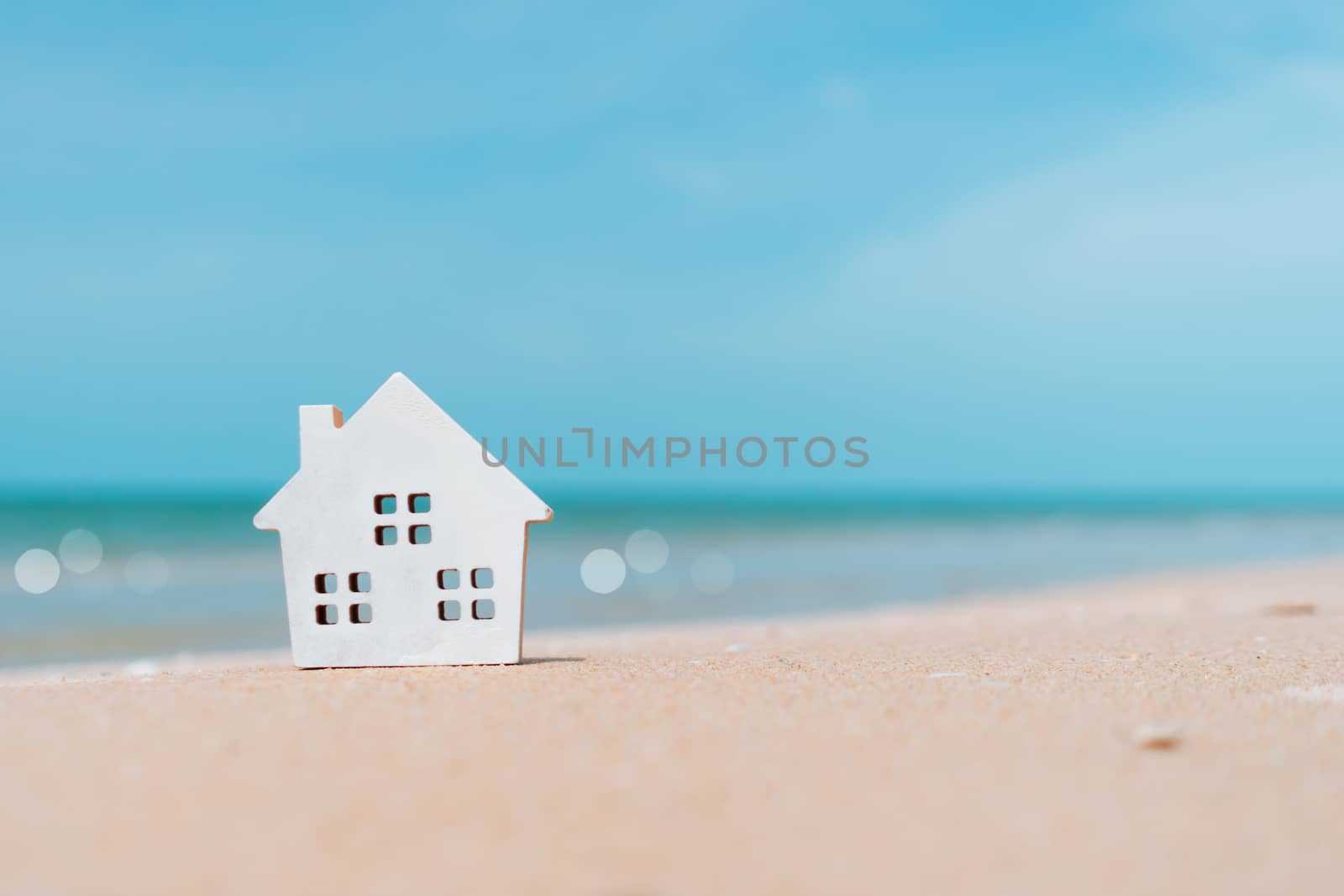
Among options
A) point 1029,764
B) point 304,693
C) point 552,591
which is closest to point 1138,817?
point 1029,764

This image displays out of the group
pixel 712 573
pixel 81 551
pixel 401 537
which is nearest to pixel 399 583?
pixel 401 537

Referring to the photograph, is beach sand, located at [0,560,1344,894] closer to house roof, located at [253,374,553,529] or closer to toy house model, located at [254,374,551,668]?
toy house model, located at [254,374,551,668]

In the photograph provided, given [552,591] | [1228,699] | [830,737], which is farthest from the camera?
[552,591]

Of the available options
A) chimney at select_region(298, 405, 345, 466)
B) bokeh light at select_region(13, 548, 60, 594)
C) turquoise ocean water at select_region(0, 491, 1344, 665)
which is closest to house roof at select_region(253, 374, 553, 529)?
chimney at select_region(298, 405, 345, 466)

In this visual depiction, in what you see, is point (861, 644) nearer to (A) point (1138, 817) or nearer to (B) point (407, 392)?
(B) point (407, 392)

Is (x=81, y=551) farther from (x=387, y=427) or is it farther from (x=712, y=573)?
(x=387, y=427)
